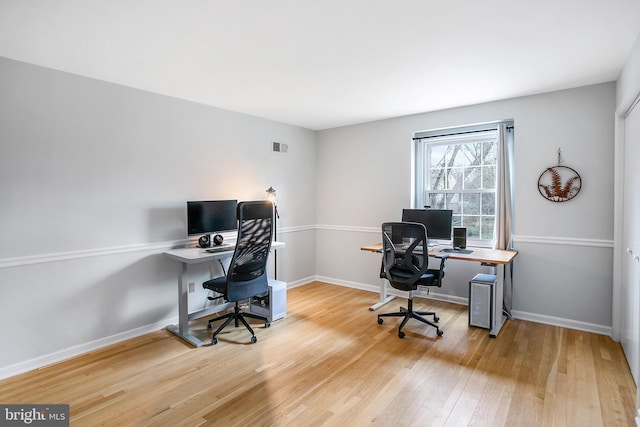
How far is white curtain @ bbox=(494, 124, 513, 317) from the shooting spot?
3.87 meters

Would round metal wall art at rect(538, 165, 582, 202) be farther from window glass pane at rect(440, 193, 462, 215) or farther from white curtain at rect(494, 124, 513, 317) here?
window glass pane at rect(440, 193, 462, 215)

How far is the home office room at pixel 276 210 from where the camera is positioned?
86.9 inches

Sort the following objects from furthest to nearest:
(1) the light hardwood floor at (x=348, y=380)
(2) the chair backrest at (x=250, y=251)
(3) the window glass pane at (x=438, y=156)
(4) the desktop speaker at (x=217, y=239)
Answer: (3) the window glass pane at (x=438, y=156)
(4) the desktop speaker at (x=217, y=239)
(2) the chair backrest at (x=250, y=251)
(1) the light hardwood floor at (x=348, y=380)

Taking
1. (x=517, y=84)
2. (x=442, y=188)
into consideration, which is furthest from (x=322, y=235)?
(x=517, y=84)

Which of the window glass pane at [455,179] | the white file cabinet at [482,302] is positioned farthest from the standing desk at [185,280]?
the window glass pane at [455,179]

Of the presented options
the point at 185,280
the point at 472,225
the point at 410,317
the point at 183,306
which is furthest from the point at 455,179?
the point at 183,306

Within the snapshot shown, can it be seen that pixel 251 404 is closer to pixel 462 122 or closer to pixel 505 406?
pixel 505 406

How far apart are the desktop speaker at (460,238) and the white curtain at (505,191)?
368mm

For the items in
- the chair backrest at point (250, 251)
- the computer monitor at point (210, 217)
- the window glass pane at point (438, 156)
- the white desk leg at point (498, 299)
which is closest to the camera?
the chair backrest at point (250, 251)

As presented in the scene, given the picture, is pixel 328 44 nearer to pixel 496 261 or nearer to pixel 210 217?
pixel 210 217

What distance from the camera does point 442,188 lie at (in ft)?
15.0

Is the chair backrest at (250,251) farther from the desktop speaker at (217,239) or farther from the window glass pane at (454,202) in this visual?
the window glass pane at (454,202)

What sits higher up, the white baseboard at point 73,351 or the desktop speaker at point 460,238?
the desktop speaker at point 460,238

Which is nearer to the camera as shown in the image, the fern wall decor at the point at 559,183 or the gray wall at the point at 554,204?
the gray wall at the point at 554,204
